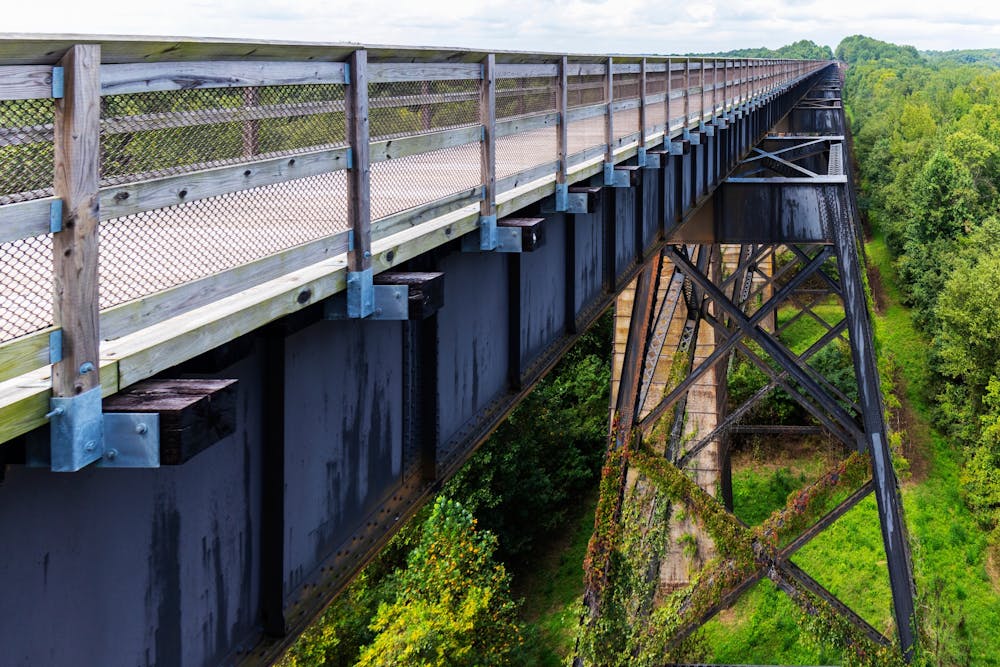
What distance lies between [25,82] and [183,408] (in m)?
0.83

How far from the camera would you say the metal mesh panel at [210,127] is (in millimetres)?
2721

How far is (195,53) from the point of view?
292 cm

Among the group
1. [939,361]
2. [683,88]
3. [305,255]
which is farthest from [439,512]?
[939,361]

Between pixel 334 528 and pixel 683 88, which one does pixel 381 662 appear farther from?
pixel 334 528

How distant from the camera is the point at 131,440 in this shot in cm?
264

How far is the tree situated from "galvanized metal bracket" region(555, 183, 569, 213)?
12.7 meters

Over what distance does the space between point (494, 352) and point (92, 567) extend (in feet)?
12.1

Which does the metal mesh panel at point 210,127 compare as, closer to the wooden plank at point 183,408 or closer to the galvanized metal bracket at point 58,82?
the galvanized metal bracket at point 58,82

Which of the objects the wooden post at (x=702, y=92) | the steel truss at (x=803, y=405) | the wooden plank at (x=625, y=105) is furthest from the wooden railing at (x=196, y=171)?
the steel truss at (x=803, y=405)

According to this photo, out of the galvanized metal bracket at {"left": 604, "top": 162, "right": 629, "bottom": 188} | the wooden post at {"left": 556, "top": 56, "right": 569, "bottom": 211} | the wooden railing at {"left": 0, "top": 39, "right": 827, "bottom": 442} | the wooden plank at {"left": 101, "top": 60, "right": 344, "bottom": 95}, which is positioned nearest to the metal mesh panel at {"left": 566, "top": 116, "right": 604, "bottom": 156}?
the galvanized metal bracket at {"left": 604, "top": 162, "right": 629, "bottom": 188}

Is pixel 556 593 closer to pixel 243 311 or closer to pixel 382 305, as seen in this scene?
pixel 382 305

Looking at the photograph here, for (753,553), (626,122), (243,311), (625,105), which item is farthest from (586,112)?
(753,553)

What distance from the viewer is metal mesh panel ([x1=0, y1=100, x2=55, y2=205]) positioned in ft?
7.59

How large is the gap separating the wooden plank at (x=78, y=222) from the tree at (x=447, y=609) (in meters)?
16.1
